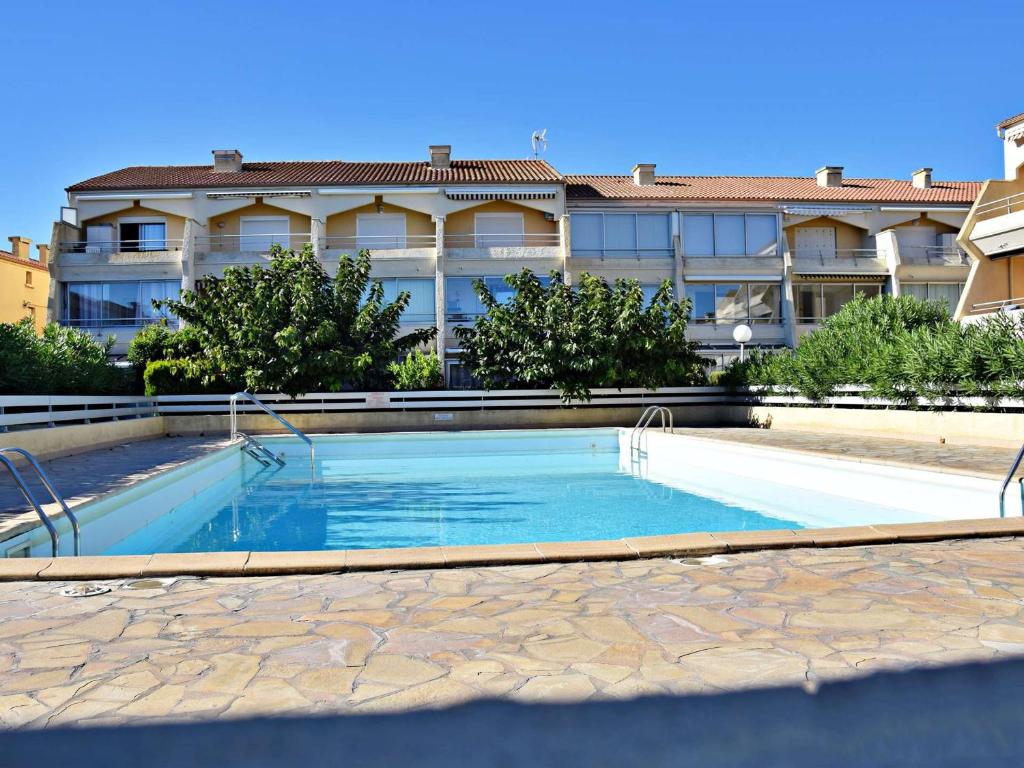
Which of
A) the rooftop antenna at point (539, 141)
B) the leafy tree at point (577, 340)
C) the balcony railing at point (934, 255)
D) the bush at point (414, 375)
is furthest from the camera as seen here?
the rooftop antenna at point (539, 141)

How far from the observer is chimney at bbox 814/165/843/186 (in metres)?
37.7

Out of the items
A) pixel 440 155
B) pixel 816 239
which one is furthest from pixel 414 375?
pixel 816 239

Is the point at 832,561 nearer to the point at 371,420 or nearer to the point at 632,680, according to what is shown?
the point at 632,680

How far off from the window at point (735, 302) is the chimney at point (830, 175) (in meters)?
7.95

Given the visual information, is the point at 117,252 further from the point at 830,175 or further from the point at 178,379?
the point at 830,175

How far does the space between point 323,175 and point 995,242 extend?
25.6 meters

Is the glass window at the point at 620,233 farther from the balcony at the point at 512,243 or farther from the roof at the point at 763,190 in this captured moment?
the balcony at the point at 512,243

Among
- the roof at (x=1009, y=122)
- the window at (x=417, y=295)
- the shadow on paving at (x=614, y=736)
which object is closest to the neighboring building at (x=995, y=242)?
the roof at (x=1009, y=122)

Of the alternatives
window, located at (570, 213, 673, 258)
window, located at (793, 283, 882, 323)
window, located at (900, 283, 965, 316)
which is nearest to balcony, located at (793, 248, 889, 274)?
window, located at (793, 283, 882, 323)

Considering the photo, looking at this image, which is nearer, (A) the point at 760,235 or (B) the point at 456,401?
(B) the point at 456,401

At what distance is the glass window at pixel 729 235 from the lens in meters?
33.5

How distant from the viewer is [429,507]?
1060cm

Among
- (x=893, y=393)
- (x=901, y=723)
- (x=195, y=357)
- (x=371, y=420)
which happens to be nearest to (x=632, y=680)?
(x=901, y=723)

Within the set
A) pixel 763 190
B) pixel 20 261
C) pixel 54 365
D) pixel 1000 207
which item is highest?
pixel 763 190
